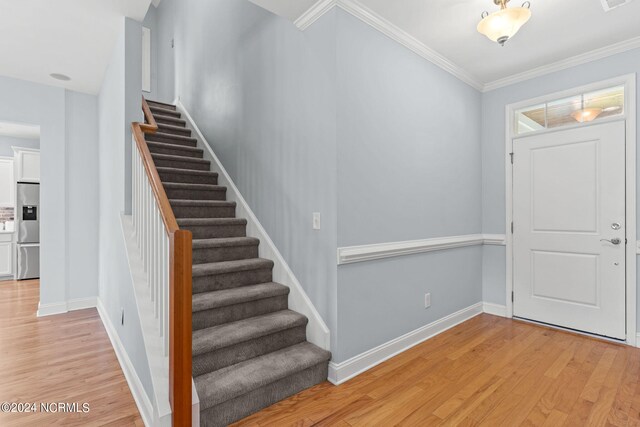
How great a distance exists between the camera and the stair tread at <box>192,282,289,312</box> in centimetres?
226

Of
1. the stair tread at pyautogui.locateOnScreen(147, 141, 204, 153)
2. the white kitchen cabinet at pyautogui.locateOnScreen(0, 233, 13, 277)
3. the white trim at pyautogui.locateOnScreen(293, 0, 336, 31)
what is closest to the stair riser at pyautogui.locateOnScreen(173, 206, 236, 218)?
the stair tread at pyautogui.locateOnScreen(147, 141, 204, 153)

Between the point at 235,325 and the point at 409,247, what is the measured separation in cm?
154

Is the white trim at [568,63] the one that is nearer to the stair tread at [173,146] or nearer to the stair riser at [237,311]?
the stair riser at [237,311]

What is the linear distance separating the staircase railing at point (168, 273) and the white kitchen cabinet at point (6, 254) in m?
5.57

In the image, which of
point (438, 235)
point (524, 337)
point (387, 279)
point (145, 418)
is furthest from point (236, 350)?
point (524, 337)

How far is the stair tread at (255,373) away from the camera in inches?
70.9

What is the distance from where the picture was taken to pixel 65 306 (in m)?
3.91

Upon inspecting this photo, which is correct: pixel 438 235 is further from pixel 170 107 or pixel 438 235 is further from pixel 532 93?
pixel 170 107

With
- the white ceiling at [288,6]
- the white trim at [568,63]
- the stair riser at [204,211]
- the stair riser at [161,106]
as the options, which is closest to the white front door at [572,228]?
the white trim at [568,63]

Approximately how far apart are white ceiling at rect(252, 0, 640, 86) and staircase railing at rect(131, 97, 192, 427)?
151cm

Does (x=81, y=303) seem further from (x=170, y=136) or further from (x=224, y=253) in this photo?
(x=224, y=253)

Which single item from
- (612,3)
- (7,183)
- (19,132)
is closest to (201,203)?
(612,3)

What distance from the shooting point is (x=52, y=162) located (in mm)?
3877

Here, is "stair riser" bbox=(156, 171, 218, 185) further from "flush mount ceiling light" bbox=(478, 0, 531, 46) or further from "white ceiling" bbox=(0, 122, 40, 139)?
"white ceiling" bbox=(0, 122, 40, 139)
